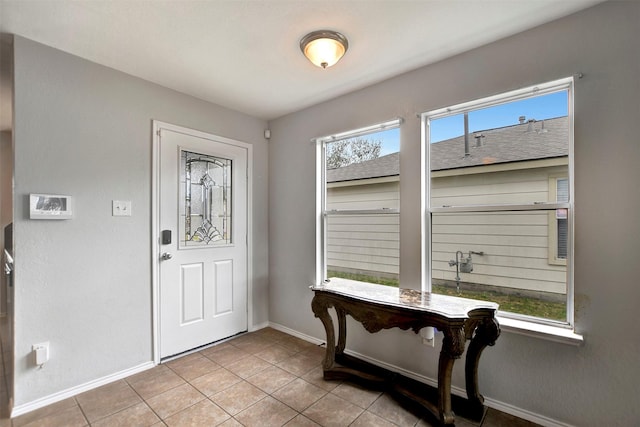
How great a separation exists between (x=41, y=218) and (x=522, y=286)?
3.36m

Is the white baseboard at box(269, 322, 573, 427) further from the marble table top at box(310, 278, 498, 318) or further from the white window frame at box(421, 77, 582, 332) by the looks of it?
the marble table top at box(310, 278, 498, 318)

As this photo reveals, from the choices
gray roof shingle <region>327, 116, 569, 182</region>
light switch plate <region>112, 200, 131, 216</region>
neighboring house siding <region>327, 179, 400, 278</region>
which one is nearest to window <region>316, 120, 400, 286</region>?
neighboring house siding <region>327, 179, 400, 278</region>

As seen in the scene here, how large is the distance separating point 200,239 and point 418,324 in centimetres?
219

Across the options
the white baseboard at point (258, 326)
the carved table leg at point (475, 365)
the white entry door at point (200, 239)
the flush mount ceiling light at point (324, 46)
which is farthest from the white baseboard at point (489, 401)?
the flush mount ceiling light at point (324, 46)

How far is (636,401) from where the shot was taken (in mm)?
1564

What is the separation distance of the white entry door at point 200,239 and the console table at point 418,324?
126 cm

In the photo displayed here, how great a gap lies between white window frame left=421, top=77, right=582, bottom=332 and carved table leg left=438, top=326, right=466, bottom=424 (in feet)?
1.58

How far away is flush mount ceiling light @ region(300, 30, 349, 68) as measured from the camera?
1.91m

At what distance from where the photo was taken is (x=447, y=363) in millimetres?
1789

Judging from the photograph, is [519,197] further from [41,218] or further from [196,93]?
[41,218]

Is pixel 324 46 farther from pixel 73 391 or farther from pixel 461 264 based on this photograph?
pixel 73 391

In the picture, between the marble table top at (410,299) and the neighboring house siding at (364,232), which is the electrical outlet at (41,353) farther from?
the neighboring house siding at (364,232)

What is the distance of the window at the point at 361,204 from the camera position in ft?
8.59

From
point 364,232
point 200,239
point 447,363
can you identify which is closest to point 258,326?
point 200,239
